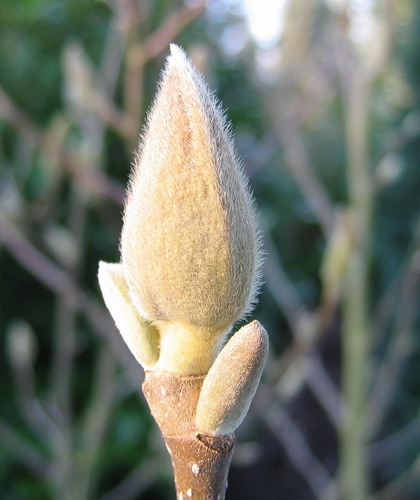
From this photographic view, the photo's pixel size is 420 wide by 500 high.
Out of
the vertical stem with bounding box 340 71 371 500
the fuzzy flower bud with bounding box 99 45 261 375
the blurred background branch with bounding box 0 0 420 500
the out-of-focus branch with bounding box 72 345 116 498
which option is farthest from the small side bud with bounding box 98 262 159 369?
the out-of-focus branch with bounding box 72 345 116 498

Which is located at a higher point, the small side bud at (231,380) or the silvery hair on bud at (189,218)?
the silvery hair on bud at (189,218)

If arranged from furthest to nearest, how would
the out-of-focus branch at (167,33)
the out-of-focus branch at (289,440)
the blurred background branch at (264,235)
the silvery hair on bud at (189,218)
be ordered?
the out-of-focus branch at (289,440), the blurred background branch at (264,235), the out-of-focus branch at (167,33), the silvery hair on bud at (189,218)

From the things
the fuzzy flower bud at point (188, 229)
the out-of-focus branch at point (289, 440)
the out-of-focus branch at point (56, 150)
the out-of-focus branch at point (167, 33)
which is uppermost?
the out-of-focus branch at point (167, 33)

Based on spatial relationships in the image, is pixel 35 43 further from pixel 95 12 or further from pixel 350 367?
pixel 350 367

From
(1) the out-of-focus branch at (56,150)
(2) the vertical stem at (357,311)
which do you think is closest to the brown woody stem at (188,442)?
(1) the out-of-focus branch at (56,150)

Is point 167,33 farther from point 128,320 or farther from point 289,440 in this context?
point 289,440

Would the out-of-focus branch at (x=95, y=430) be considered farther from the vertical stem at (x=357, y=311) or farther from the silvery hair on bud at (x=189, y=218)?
the silvery hair on bud at (x=189, y=218)

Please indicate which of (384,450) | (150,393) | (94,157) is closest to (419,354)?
(384,450)

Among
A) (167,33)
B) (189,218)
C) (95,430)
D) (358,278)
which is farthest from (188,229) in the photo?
(95,430)

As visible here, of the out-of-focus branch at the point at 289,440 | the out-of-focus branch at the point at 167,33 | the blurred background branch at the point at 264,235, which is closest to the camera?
the out-of-focus branch at the point at 167,33
